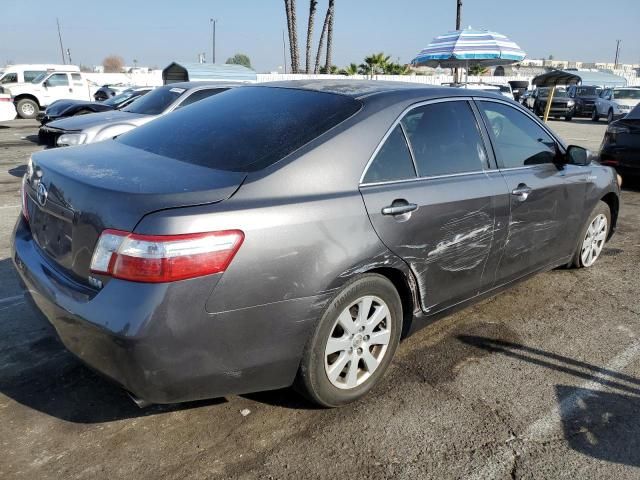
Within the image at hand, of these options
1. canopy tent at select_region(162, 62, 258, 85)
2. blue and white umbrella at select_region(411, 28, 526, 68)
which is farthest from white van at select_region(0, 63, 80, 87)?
blue and white umbrella at select_region(411, 28, 526, 68)

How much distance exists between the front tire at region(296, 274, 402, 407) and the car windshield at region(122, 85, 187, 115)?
709 centimetres

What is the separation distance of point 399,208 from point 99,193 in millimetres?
1417

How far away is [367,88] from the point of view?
3.20 meters

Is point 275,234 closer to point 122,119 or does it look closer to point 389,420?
point 389,420

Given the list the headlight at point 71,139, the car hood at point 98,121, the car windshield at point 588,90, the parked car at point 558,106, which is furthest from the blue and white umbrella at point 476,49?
the car windshield at point 588,90

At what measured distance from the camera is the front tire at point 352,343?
8.50 ft

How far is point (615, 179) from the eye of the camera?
492cm

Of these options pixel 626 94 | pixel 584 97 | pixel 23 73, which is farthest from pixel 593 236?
pixel 584 97

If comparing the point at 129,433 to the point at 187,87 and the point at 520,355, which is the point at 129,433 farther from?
the point at 187,87

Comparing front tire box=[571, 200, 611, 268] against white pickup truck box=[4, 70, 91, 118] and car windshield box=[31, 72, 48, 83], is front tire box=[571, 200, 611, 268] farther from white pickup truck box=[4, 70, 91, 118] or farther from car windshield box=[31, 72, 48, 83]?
car windshield box=[31, 72, 48, 83]

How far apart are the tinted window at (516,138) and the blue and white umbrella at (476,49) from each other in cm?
1147

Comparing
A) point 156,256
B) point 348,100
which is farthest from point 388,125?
point 156,256

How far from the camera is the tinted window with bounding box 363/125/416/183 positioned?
9.22 ft

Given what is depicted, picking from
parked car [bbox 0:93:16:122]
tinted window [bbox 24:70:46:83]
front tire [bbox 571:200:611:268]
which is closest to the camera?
front tire [bbox 571:200:611:268]
